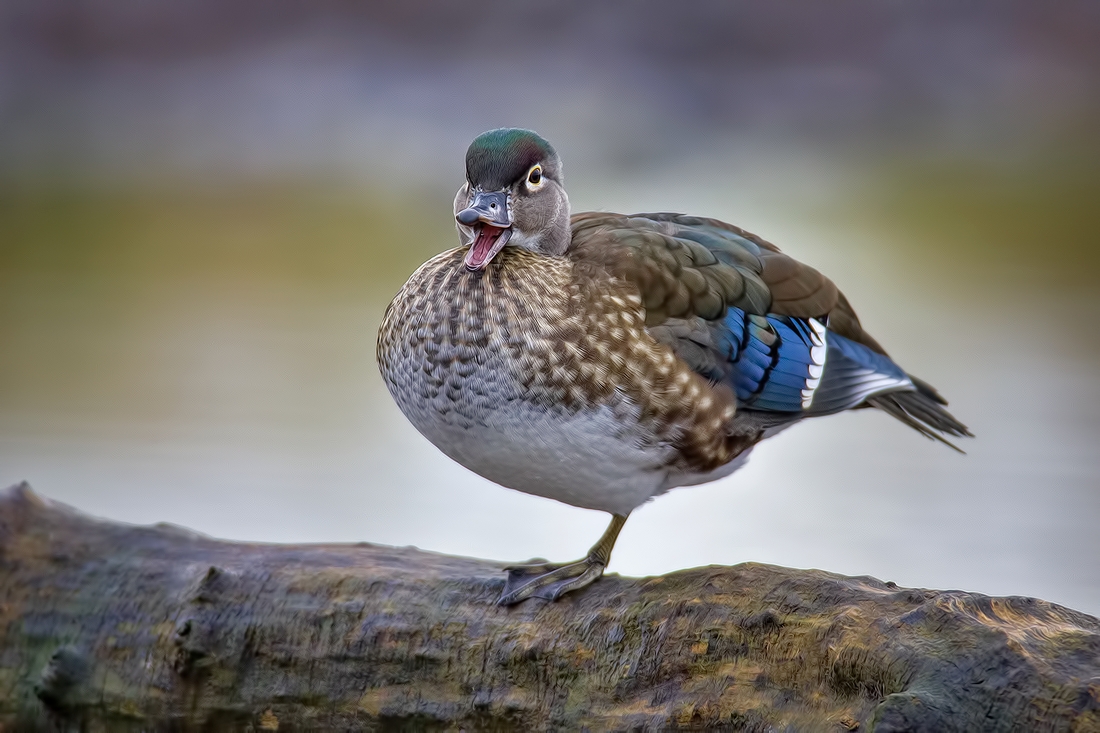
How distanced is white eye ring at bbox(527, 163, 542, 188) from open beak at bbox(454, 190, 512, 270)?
4cm

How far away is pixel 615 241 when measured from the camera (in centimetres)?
192

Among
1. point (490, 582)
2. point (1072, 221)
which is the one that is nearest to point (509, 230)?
point (490, 582)

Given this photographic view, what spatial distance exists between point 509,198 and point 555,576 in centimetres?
51

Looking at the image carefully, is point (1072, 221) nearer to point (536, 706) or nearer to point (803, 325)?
point (803, 325)

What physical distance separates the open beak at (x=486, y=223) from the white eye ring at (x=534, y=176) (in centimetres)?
4

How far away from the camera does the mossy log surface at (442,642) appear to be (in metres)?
1.40

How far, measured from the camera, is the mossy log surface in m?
1.40

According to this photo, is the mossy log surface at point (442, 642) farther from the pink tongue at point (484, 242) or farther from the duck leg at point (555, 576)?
the pink tongue at point (484, 242)

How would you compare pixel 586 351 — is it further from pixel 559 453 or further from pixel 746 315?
pixel 746 315

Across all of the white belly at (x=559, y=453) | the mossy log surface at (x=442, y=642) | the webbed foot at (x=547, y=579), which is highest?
the white belly at (x=559, y=453)

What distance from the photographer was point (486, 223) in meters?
1.83

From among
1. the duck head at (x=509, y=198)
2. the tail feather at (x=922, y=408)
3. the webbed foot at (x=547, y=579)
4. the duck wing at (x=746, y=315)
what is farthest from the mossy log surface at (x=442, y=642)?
the tail feather at (x=922, y=408)

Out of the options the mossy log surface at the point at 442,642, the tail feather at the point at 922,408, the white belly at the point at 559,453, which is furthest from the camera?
the tail feather at the point at 922,408

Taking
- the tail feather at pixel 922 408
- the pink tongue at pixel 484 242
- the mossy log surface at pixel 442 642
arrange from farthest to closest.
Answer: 1. the tail feather at pixel 922 408
2. the pink tongue at pixel 484 242
3. the mossy log surface at pixel 442 642
